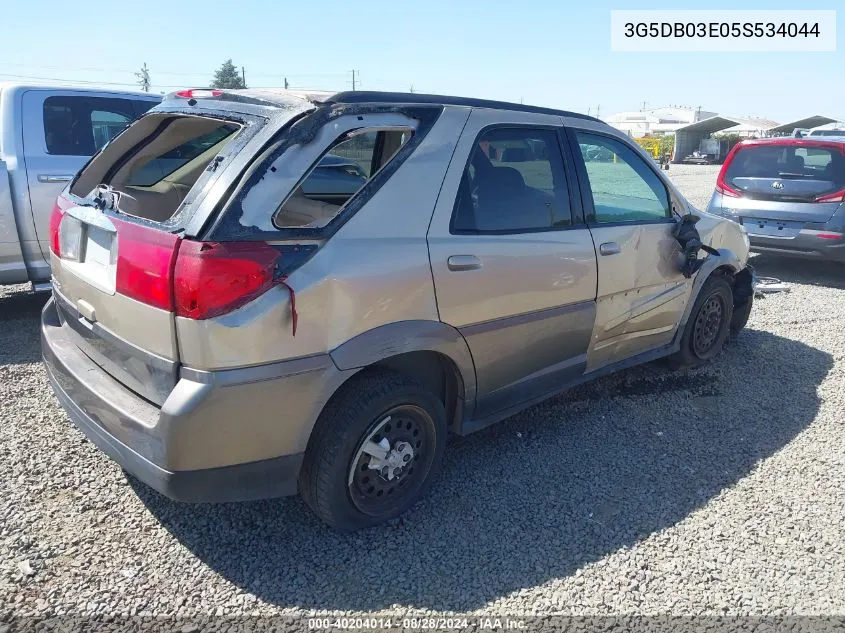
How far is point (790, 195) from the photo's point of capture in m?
7.63

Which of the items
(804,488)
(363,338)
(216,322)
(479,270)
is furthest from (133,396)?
(804,488)

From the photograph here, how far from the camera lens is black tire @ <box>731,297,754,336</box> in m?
5.32

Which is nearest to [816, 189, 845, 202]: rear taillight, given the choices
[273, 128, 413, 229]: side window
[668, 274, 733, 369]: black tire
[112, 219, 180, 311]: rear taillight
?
[668, 274, 733, 369]: black tire

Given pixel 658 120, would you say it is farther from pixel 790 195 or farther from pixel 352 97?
pixel 352 97

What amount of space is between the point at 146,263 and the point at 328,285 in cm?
67

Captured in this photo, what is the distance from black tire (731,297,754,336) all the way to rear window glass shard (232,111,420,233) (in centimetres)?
364

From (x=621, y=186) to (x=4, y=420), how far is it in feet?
Result: 12.9

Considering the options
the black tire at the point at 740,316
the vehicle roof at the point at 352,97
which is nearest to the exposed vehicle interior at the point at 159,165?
the vehicle roof at the point at 352,97

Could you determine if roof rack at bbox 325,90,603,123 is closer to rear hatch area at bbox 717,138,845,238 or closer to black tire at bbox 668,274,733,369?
black tire at bbox 668,274,733,369

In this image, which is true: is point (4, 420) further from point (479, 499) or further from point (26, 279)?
point (479, 499)

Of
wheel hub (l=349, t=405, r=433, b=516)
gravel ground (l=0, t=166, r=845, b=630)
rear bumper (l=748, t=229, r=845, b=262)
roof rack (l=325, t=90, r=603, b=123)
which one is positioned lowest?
gravel ground (l=0, t=166, r=845, b=630)

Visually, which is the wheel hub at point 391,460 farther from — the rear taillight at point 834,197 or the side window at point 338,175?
the rear taillight at point 834,197

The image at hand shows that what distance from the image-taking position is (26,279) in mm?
5301

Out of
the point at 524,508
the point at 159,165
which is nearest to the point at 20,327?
the point at 159,165
